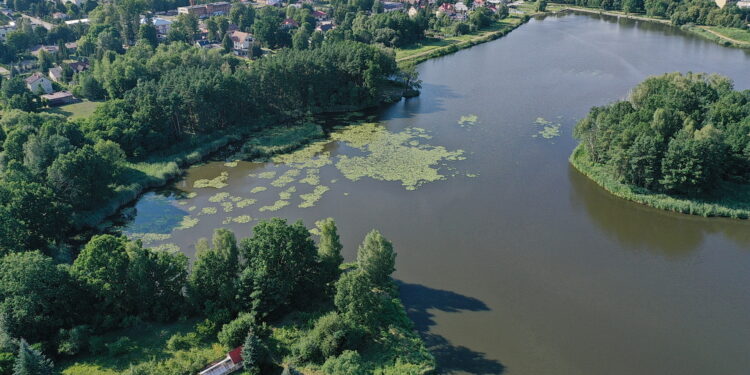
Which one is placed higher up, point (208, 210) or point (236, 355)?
point (208, 210)

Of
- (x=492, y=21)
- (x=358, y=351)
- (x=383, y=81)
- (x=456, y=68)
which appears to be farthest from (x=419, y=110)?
(x=492, y=21)

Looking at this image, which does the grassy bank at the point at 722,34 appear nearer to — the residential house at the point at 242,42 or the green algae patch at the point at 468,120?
the green algae patch at the point at 468,120

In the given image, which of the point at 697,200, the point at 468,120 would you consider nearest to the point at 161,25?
the point at 468,120

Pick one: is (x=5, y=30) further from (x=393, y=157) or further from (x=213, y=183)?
(x=393, y=157)

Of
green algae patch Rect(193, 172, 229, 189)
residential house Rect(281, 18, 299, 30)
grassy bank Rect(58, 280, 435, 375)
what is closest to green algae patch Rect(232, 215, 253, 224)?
green algae patch Rect(193, 172, 229, 189)

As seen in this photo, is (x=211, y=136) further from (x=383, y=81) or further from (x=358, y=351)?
(x=358, y=351)
